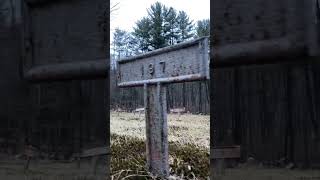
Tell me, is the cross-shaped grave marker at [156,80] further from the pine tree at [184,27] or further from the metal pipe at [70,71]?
the pine tree at [184,27]

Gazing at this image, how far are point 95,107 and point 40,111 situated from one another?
0.68 ft

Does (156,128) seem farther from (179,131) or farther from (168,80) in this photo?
(179,131)

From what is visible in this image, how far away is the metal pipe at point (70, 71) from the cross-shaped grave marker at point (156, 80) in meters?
1.79

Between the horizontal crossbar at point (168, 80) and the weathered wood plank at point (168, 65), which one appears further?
the horizontal crossbar at point (168, 80)

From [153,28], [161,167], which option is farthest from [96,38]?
[153,28]

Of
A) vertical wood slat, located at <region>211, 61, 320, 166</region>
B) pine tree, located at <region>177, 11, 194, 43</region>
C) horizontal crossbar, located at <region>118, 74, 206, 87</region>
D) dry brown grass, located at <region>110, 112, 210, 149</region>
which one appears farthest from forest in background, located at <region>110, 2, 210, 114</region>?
vertical wood slat, located at <region>211, 61, 320, 166</region>

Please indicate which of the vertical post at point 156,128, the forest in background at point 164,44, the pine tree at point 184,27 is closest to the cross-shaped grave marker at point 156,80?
the vertical post at point 156,128

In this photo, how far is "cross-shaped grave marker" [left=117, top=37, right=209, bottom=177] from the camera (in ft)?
10.7

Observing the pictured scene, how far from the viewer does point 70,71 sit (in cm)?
128

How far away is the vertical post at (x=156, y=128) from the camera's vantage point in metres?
3.77

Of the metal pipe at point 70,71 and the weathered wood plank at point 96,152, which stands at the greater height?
the metal pipe at point 70,71

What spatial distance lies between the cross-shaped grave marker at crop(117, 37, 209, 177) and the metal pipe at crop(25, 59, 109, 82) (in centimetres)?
Answer: 179

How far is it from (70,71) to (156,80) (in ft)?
8.00

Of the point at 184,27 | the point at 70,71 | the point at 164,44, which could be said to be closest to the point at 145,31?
the point at 164,44
